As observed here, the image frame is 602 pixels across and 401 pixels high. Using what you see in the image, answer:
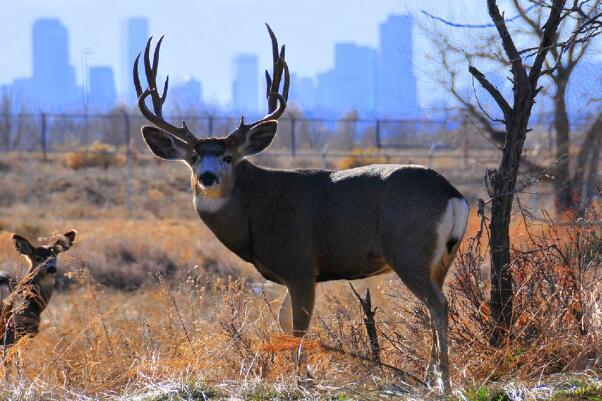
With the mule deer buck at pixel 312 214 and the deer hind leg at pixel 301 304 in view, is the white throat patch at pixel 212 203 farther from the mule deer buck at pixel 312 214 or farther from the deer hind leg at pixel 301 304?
the deer hind leg at pixel 301 304

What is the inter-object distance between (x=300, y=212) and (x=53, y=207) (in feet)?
75.8

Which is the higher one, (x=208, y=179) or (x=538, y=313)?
(x=208, y=179)

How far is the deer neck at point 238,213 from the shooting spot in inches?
353

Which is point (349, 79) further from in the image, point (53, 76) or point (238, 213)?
point (238, 213)

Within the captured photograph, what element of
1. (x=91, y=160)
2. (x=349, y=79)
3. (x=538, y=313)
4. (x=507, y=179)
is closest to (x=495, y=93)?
(x=507, y=179)

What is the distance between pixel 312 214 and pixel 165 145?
1501mm

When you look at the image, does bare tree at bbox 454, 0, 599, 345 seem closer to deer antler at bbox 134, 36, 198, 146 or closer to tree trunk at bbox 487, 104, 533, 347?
tree trunk at bbox 487, 104, 533, 347

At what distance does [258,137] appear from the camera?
9.41 m

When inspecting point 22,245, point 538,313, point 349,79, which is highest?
point 349,79

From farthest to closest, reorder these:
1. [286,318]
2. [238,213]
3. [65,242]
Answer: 1. [65,242]
2. [238,213]
3. [286,318]

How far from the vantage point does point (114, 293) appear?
1738 centimetres

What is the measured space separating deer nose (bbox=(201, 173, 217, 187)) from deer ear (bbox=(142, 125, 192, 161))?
568 mm

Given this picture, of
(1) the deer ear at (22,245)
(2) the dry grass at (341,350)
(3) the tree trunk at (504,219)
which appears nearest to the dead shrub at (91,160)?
(1) the deer ear at (22,245)

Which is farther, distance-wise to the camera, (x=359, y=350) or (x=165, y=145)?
(x=165, y=145)
